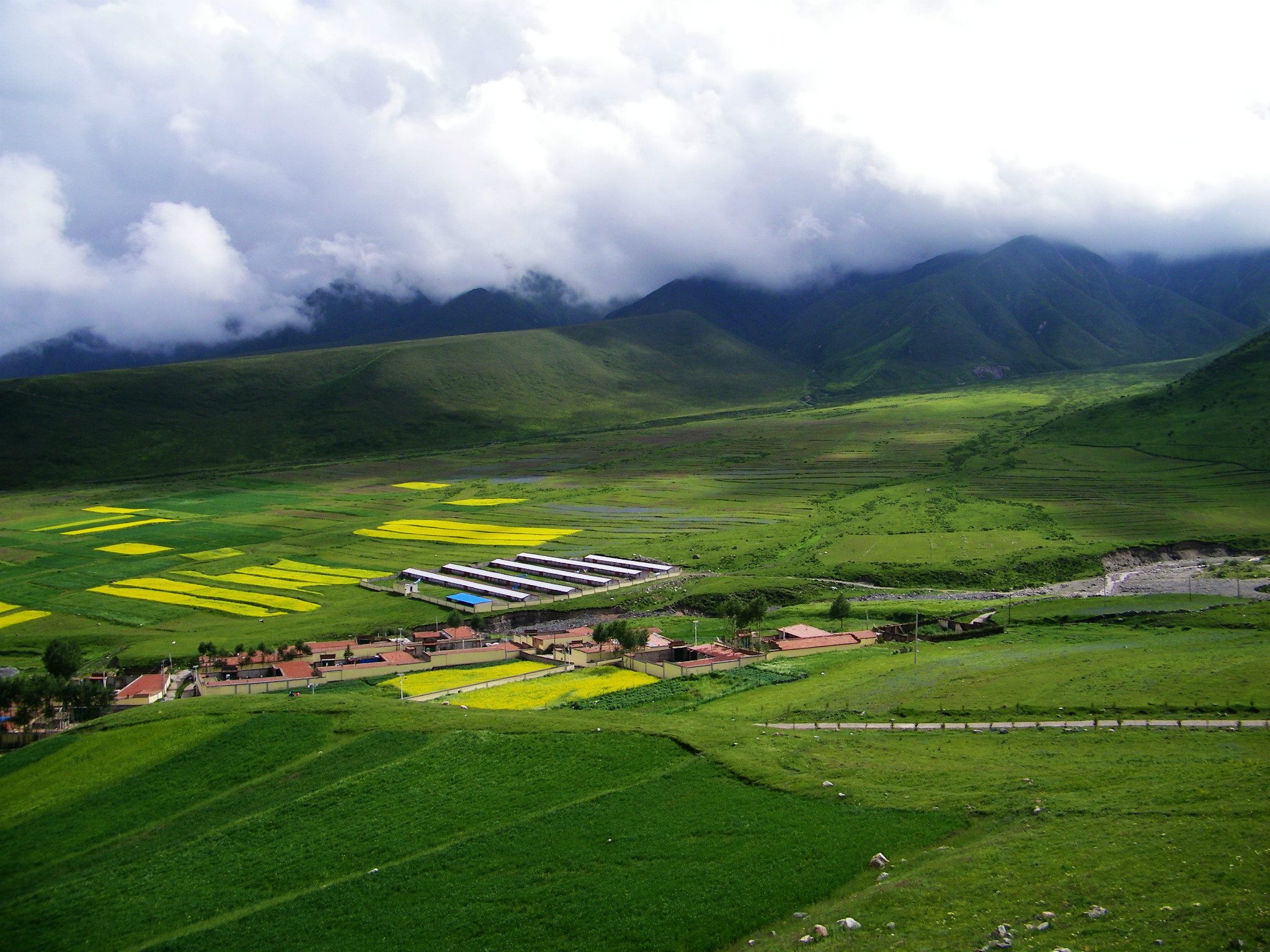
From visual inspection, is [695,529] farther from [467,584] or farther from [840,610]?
[840,610]

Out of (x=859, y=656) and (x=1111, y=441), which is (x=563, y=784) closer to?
(x=859, y=656)

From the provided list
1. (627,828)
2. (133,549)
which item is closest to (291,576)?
(133,549)

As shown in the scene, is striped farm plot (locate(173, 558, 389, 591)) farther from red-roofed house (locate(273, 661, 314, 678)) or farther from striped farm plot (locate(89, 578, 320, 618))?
red-roofed house (locate(273, 661, 314, 678))

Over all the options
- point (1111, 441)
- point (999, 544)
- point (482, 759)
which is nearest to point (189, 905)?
point (482, 759)

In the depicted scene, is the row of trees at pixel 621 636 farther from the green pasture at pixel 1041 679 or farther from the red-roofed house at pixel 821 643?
the green pasture at pixel 1041 679

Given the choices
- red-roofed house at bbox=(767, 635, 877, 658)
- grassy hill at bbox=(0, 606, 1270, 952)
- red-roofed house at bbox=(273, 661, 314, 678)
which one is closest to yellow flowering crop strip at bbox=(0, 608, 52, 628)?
red-roofed house at bbox=(273, 661, 314, 678)
